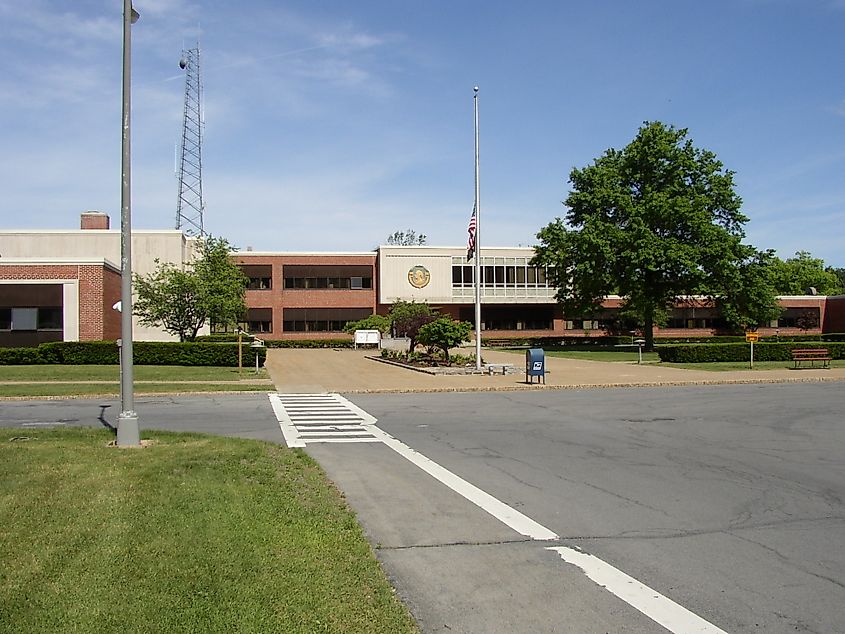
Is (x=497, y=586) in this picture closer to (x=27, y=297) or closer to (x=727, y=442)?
(x=727, y=442)

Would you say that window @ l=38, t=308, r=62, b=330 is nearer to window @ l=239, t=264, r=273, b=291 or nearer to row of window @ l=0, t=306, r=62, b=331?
row of window @ l=0, t=306, r=62, b=331

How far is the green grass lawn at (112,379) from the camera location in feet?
73.4

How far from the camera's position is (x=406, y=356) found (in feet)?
132

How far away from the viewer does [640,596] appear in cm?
562

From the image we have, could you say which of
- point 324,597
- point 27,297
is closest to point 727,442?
point 324,597

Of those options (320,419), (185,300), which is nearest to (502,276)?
(185,300)

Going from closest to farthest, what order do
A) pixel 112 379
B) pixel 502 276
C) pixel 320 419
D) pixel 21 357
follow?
pixel 320 419
pixel 112 379
pixel 21 357
pixel 502 276

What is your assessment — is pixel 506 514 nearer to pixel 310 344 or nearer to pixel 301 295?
pixel 310 344

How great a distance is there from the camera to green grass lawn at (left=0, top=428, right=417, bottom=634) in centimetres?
474

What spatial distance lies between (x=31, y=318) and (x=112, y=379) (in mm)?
15990

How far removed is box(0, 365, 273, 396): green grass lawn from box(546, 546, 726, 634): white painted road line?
59.4 ft

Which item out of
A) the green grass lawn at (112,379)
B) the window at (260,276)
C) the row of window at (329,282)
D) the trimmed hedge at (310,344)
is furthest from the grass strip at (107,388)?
the window at (260,276)

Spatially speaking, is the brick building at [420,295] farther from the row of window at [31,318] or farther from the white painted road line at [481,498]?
the white painted road line at [481,498]

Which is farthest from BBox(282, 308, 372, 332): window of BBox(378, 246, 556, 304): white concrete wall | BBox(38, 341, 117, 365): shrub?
BBox(38, 341, 117, 365): shrub
